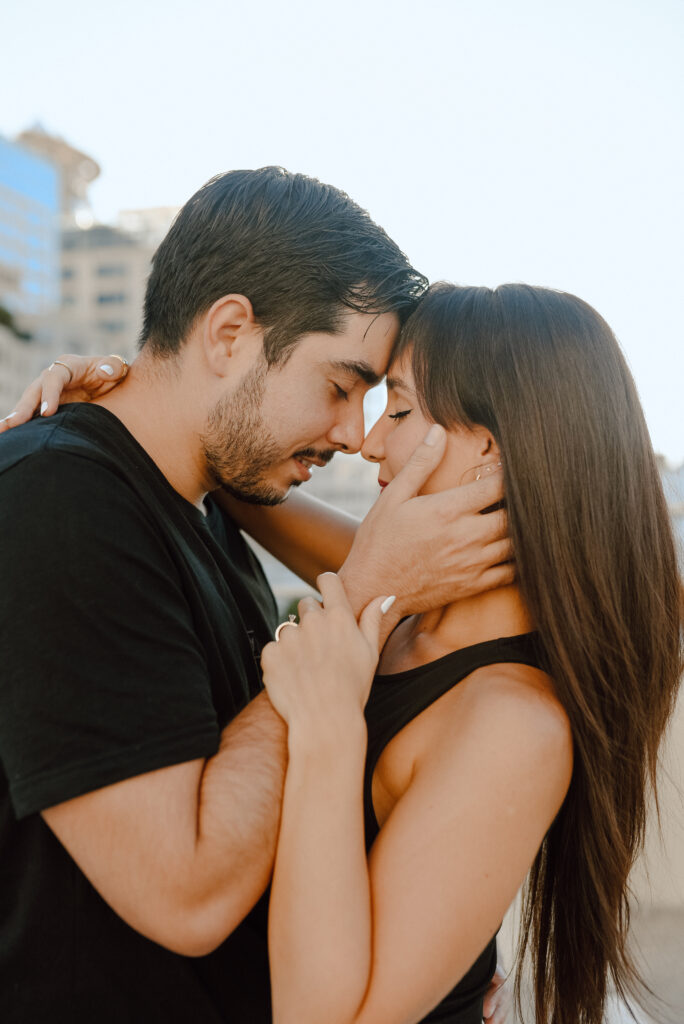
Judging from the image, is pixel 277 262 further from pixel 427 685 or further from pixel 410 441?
pixel 427 685

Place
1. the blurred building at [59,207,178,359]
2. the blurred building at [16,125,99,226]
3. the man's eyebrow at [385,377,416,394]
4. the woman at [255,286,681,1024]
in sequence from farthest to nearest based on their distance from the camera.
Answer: the blurred building at [16,125,99,226], the blurred building at [59,207,178,359], the man's eyebrow at [385,377,416,394], the woman at [255,286,681,1024]

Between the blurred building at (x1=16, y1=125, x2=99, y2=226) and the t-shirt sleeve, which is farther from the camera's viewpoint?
the blurred building at (x1=16, y1=125, x2=99, y2=226)

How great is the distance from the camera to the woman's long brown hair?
1.88m

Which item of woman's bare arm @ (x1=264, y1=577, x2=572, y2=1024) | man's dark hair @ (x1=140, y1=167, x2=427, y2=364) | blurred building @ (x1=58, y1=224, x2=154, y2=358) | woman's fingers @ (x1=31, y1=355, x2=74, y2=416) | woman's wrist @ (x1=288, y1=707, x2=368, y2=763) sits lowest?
blurred building @ (x1=58, y1=224, x2=154, y2=358)

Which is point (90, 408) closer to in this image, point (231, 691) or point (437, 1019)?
point (231, 691)

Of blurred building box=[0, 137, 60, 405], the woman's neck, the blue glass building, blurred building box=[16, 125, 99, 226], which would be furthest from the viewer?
blurred building box=[16, 125, 99, 226]

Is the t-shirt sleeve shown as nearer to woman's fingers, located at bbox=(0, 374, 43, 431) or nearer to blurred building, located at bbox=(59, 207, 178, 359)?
woman's fingers, located at bbox=(0, 374, 43, 431)

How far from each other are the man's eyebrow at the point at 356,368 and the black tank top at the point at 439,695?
82 cm

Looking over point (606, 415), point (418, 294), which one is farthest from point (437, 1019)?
point (418, 294)

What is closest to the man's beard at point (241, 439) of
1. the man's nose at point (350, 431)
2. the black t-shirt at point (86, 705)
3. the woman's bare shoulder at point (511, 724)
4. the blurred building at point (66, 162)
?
the man's nose at point (350, 431)

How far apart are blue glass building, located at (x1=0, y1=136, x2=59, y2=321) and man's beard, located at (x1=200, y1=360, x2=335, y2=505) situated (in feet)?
222

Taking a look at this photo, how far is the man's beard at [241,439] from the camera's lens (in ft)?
7.56

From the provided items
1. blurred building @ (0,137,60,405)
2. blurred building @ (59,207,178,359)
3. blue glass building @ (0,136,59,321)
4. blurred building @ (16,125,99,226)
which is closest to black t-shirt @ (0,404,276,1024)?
blurred building @ (0,137,60,405)

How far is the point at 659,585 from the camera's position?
2.03m
